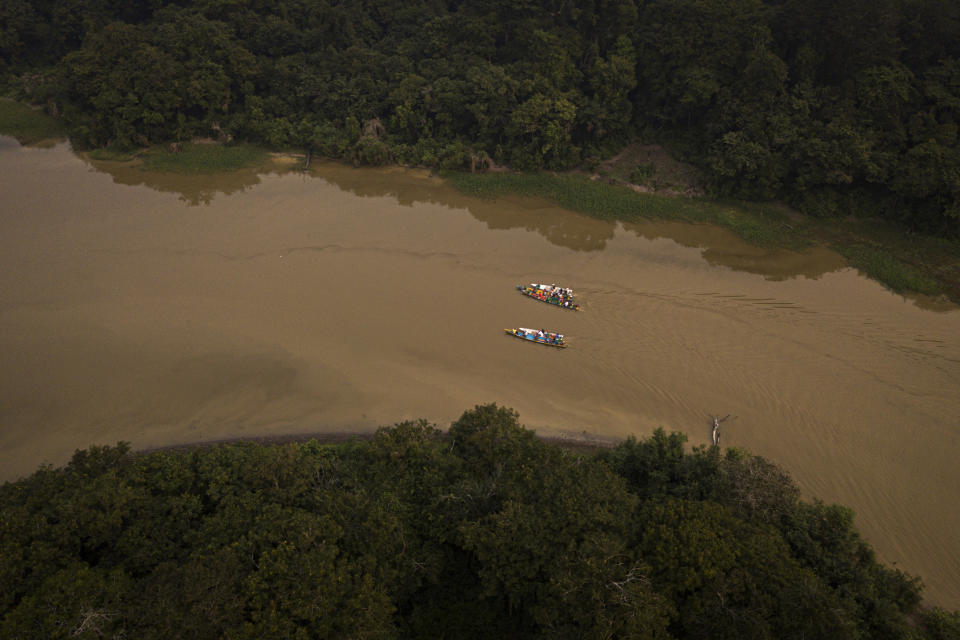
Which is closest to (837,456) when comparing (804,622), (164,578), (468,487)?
(804,622)

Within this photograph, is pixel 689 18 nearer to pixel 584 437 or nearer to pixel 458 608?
pixel 584 437

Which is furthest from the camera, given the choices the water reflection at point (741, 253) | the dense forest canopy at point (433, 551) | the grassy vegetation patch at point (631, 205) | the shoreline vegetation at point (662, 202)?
the grassy vegetation patch at point (631, 205)

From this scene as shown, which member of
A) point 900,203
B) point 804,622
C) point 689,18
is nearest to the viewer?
point 804,622

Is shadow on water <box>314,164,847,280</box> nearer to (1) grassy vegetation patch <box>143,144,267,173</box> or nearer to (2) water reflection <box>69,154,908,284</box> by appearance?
(2) water reflection <box>69,154,908,284</box>

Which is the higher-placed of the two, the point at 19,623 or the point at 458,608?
the point at 19,623

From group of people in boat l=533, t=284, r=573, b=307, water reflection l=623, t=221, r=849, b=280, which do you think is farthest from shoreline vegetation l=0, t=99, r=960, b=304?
group of people in boat l=533, t=284, r=573, b=307

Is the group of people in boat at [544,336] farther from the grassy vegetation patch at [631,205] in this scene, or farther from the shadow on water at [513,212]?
the grassy vegetation patch at [631,205]

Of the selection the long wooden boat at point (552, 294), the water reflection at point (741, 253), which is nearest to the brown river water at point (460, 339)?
the water reflection at point (741, 253)
